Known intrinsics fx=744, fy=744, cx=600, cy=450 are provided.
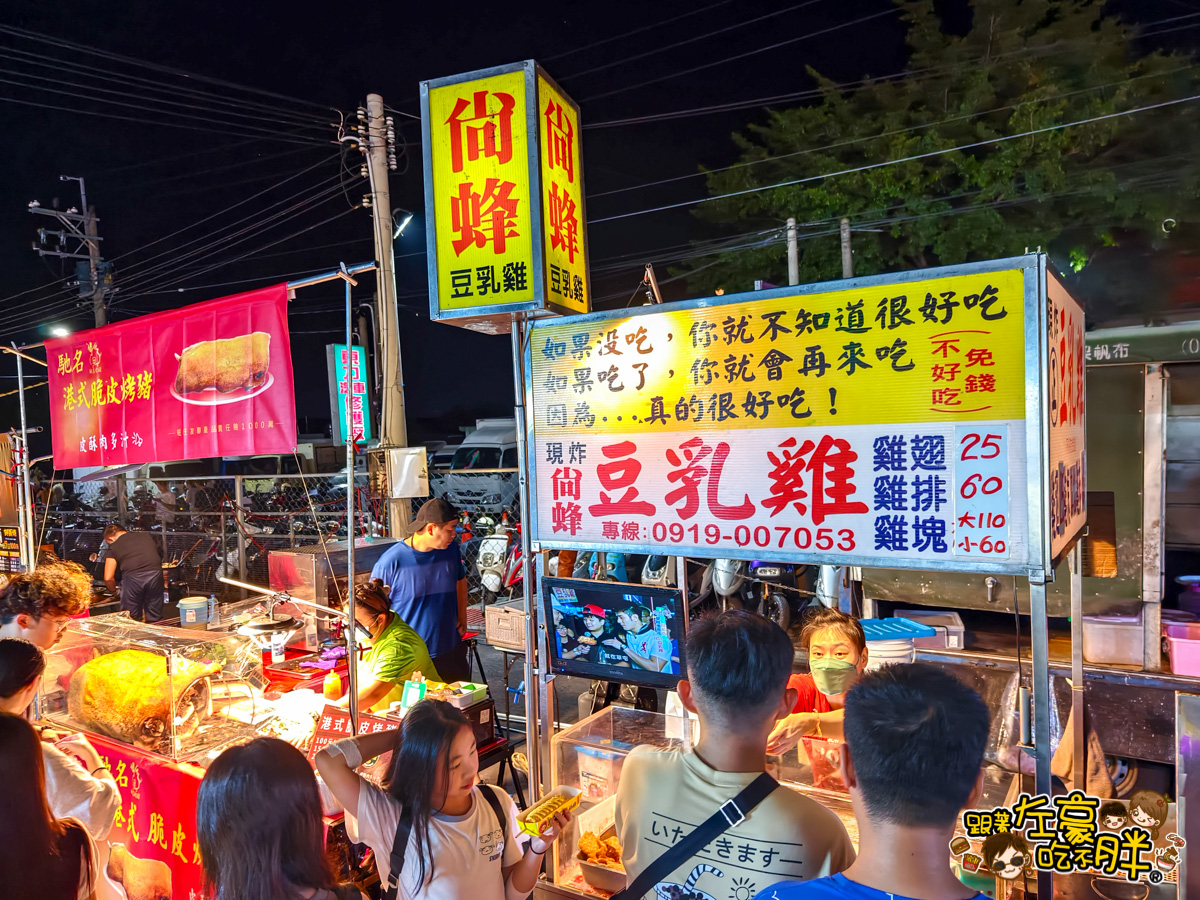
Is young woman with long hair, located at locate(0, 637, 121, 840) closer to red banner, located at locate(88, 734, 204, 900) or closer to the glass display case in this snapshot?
red banner, located at locate(88, 734, 204, 900)

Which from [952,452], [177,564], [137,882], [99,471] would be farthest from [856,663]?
[177,564]

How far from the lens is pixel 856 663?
3.66m

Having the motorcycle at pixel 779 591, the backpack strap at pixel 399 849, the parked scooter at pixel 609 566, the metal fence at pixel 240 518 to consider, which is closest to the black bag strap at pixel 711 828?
the backpack strap at pixel 399 849

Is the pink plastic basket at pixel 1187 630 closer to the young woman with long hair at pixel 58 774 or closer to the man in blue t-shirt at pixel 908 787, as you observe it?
the man in blue t-shirt at pixel 908 787

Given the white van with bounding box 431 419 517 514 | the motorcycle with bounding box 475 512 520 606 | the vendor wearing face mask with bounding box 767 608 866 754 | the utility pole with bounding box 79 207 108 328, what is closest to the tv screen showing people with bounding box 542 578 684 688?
the vendor wearing face mask with bounding box 767 608 866 754

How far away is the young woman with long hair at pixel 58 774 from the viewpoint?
279 centimetres

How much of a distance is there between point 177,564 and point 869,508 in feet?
46.0

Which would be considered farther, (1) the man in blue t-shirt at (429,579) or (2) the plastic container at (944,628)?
A: (2) the plastic container at (944,628)

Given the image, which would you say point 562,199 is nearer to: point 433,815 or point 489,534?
point 433,815

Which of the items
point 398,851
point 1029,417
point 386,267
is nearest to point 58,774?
point 398,851

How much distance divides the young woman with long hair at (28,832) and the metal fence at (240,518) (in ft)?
27.9

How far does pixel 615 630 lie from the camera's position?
3.26 metres

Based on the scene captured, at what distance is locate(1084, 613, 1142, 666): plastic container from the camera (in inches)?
238

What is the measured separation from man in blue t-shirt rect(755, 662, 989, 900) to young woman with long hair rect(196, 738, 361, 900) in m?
1.22
